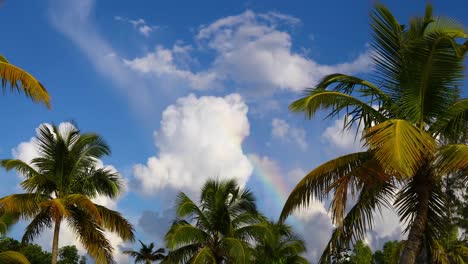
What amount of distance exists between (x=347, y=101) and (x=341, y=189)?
2290mm

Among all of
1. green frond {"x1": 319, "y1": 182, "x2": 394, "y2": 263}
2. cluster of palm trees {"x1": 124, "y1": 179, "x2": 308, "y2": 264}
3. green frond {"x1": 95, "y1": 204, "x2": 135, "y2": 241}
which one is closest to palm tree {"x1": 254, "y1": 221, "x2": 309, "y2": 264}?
cluster of palm trees {"x1": 124, "y1": 179, "x2": 308, "y2": 264}

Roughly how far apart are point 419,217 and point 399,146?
2.57 metres

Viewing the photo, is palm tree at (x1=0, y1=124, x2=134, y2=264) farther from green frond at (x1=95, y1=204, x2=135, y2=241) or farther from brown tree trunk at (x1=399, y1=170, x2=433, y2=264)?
brown tree trunk at (x1=399, y1=170, x2=433, y2=264)

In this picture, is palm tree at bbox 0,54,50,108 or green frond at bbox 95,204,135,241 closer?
palm tree at bbox 0,54,50,108

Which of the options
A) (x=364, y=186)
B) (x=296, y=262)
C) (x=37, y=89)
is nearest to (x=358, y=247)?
(x=296, y=262)

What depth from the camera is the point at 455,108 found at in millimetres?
12523

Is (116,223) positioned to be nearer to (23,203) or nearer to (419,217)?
(23,203)

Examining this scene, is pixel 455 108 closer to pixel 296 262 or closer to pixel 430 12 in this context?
pixel 430 12

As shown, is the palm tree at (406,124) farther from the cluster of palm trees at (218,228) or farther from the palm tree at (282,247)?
the palm tree at (282,247)

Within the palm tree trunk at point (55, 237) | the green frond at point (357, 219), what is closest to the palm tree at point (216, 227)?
the palm tree trunk at point (55, 237)

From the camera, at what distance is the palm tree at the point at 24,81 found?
10516 mm

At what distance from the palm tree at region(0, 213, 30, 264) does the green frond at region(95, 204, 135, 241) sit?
3.82 meters

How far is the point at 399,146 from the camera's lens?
10391 millimetres

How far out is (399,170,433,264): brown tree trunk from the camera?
11945 mm
